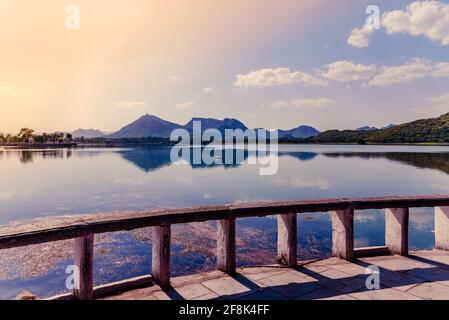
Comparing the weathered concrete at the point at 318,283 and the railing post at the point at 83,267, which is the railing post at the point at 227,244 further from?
the railing post at the point at 83,267

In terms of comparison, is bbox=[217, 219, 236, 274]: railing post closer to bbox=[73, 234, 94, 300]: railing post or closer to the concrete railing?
the concrete railing

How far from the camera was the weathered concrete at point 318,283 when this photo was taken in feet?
13.9

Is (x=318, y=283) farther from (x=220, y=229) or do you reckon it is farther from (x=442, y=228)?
(x=442, y=228)

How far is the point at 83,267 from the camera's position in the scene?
3.98 meters

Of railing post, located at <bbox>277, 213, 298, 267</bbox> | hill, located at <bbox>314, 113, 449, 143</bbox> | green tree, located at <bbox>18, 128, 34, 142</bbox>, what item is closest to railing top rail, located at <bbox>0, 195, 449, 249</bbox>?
railing post, located at <bbox>277, 213, 298, 267</bbox>

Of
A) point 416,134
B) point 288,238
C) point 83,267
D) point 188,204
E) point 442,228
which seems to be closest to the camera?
point 83,267

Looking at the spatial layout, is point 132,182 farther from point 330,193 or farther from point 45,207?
point 330,193

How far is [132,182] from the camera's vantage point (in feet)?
139

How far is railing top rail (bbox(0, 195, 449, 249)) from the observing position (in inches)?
144

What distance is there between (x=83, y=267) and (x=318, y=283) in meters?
3.05

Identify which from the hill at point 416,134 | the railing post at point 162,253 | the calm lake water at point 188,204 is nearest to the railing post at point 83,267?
the railing post at point 162,253

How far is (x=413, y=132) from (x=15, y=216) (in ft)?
517

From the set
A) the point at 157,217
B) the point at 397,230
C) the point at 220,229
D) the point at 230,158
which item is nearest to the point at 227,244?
the point at 220,229
